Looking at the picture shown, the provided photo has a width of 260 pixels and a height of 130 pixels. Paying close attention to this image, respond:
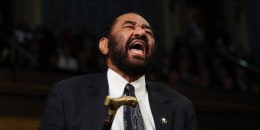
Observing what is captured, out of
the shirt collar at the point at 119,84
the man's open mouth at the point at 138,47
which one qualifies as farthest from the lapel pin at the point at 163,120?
the man's open mouth at the point at 138,47

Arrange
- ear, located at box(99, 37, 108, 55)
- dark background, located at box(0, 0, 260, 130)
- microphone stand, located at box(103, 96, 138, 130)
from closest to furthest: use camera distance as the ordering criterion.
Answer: microphone stand, located at box(103, 96, 138, 130) < ear, located at box(99, 37, 108, 55) < dark background, located at box(0, 0, 260, 130)

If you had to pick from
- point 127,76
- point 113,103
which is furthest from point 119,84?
point 113,103

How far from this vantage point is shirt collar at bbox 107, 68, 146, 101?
2.10 m

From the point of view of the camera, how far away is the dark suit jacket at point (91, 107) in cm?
196

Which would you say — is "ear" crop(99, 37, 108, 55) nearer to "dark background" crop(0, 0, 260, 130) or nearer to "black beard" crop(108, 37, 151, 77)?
"black beard" crop(108, 37, 151, 77)

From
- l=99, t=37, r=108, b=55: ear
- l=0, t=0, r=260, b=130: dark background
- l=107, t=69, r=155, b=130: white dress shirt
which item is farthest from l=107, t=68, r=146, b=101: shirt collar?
l=0, t=0, r=260, b=130: dark background

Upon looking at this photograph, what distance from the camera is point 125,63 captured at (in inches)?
81.9

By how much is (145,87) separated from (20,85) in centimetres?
278

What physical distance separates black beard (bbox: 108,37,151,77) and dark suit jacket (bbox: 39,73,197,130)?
0.10 m

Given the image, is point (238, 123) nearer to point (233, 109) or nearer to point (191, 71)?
point (233, 109)

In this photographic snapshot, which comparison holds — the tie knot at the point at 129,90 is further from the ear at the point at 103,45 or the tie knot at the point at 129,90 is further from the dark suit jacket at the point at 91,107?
the ear at the point at 103,45

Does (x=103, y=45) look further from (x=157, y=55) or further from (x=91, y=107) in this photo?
(x=157, y=55)

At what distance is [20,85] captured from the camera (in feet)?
15.6

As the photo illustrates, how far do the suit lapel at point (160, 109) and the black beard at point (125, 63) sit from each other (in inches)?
4.6
